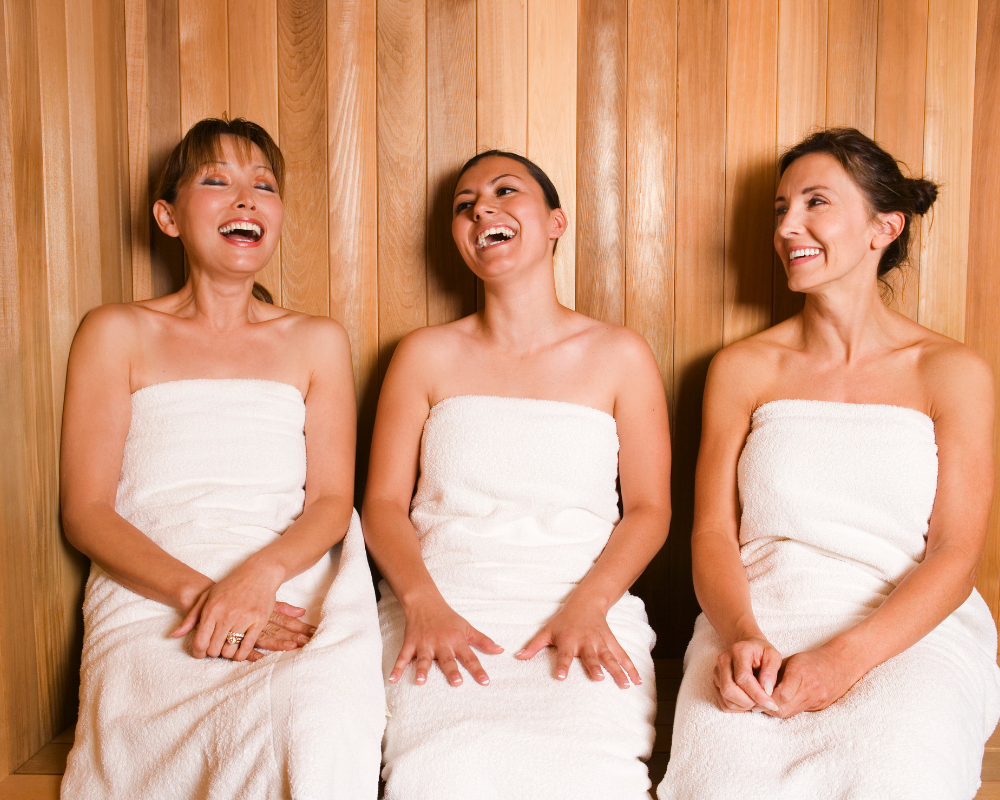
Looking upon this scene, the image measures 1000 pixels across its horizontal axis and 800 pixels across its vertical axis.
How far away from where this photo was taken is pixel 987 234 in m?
1.97

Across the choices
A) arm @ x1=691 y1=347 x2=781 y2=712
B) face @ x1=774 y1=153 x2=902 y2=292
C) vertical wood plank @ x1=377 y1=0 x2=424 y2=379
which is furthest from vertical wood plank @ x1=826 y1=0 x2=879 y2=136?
vertical wood plank @ x1=377 y1=0 x2=424 y2=379

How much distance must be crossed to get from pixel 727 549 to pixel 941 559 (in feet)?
1.21

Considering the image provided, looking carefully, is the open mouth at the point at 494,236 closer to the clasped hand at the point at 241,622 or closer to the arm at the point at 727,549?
the arm at the point at 727,549

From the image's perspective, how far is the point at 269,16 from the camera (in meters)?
1.96

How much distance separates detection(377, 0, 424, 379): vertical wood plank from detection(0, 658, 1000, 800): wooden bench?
1.06 metres

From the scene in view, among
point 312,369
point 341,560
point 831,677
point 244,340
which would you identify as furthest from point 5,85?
point 831,677

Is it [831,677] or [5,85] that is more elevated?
[5,85]

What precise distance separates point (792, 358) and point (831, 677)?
72 cm

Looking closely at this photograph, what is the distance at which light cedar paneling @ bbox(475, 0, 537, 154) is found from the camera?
1964 millimetres

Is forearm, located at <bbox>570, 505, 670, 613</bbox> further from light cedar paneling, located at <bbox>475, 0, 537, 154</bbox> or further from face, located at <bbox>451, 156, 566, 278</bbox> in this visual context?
light cedar paneling, located at <bbox>475, 0, 537, 154</bbox>

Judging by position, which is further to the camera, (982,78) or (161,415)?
(982,78)

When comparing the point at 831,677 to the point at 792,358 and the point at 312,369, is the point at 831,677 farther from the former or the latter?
the point at 312,369

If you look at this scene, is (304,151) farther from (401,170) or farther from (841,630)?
(841,630)

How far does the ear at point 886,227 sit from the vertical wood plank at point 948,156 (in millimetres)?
351
